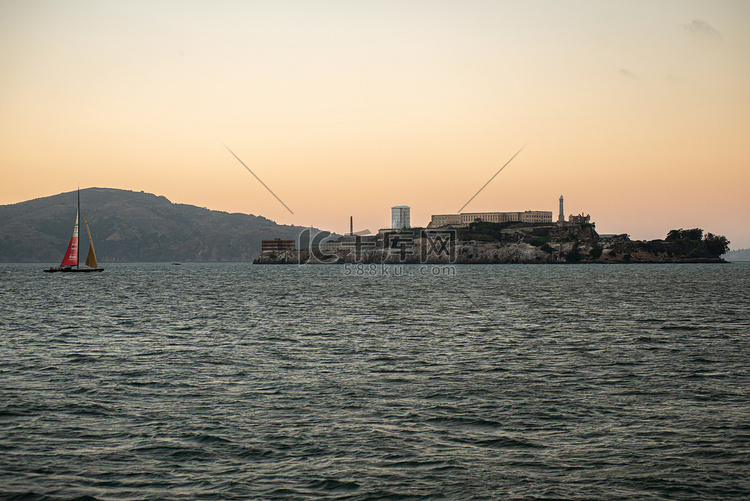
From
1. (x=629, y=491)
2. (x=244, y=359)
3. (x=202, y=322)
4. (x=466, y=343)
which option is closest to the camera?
(x=629, y=491)

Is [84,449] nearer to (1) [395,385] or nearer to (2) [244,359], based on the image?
(1) [395,385]

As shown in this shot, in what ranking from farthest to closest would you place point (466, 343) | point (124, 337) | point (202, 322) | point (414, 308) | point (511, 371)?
point (414, 308)
point (202, 322)
point (124, 337)
point (466, 343)
point (511, 371)

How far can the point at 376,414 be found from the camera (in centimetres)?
2134

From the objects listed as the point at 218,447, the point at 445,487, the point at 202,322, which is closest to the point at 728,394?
the point at 445,487

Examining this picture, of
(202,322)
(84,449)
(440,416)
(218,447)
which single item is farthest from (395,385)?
(202,322)

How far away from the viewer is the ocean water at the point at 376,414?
15.2 m

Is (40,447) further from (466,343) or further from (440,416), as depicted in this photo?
(466,343)

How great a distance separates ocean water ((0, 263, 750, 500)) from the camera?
49.9 ft

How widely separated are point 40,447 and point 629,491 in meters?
16.0

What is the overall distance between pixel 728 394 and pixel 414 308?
43.4m

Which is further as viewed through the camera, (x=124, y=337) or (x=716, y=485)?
(x=124, y=337)

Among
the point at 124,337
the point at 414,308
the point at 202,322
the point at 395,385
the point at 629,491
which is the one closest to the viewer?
the point at 629,491

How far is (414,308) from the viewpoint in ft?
218

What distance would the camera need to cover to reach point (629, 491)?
48.0ft
